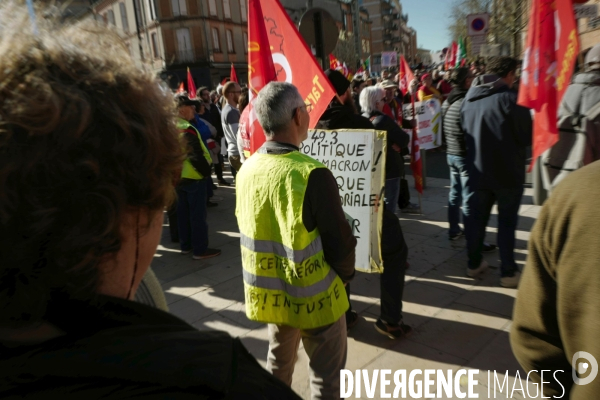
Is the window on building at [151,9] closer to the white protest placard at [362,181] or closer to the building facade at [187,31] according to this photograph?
the building facade at [187,31]

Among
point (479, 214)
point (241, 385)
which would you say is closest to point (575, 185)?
point (241, 385)

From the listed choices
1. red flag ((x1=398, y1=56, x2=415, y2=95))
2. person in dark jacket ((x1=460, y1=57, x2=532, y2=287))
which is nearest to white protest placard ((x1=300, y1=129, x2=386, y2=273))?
person in dark jacket ((x1=460, y1=57, x2=532, y2=287))

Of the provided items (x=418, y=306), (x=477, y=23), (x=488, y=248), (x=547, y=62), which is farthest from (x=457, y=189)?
(x=477, y=23)

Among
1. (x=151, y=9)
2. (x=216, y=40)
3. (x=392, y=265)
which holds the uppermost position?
(x=151, y=9)

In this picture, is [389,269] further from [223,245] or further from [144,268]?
[223,245]

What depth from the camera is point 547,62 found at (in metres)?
3.13

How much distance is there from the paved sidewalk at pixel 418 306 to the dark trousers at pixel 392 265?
0.87 feet

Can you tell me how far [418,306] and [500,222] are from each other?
1.06 m

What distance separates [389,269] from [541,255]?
2.00m

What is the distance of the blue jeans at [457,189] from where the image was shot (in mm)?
4371

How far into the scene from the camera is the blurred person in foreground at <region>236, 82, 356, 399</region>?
6.69 ft

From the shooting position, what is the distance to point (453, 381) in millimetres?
2783

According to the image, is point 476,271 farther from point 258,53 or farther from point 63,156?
point 63,156

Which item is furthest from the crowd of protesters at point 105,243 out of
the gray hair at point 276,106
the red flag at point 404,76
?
the red flag at point 404,76
